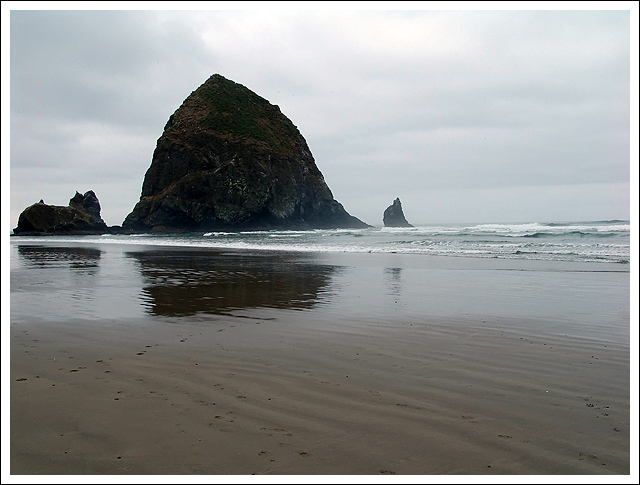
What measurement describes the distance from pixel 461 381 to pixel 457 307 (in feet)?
12.7

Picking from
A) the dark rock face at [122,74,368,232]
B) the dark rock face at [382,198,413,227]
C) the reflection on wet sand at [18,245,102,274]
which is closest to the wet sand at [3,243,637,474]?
the reflection on wet sand at [18,245,102,274]

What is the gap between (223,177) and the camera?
72.0m

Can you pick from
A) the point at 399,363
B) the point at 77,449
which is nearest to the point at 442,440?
the point at 399,363

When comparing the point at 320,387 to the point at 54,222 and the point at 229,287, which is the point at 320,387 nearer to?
the point at 229,287

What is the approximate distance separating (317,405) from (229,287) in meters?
7.25

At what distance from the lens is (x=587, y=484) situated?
8.34ft

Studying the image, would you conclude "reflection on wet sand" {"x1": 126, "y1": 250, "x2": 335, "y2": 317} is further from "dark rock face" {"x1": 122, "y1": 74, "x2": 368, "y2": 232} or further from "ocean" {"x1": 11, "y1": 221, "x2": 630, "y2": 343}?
"dark rock face" {"x1": 122, "y1": 74, "x2": 368, "y2": 232}

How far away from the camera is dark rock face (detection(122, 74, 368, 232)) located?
70.7 m

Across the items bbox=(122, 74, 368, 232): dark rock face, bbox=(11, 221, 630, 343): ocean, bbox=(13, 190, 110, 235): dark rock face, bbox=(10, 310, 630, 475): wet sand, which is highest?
bbox=(122, 74, 368, 232): dark rock face

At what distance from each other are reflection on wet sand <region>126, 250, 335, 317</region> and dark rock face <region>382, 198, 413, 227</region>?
4113 inches

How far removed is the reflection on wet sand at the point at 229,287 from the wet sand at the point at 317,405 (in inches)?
92.1

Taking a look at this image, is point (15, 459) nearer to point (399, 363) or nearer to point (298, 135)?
point (399, 363)

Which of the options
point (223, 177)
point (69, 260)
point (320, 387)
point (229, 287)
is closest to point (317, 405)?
point (320, 387)

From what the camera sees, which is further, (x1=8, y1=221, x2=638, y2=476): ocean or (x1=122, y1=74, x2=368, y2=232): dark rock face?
(x1=122, y1=74, x2=368, y2=232): dark rock face
